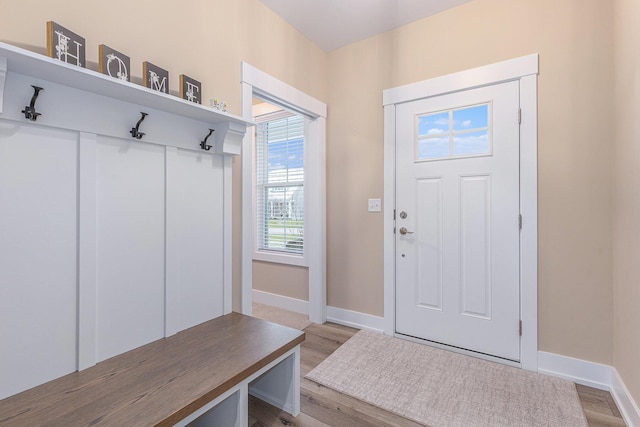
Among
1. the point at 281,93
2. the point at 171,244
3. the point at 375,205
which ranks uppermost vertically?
the point at 281,93

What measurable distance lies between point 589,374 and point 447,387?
2.91ft

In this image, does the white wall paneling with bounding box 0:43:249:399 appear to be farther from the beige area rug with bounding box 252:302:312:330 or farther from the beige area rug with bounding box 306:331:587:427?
the beige area rug with bounding box 252:302:312:330

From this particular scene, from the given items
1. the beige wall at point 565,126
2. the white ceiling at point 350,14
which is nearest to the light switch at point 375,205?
the beige wall at point 565,126

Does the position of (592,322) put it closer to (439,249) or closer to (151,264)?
(439,249)

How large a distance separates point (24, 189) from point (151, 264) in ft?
1.83

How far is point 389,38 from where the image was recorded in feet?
8.24

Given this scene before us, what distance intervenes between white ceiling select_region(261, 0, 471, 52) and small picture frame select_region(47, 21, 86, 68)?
4.78ft

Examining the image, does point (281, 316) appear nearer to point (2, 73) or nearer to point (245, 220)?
point (245, 220)

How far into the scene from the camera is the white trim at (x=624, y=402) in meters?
1.42

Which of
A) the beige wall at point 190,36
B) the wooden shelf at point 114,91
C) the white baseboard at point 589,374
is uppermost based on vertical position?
the beige wall at point 190,36

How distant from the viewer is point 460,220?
2213 mm

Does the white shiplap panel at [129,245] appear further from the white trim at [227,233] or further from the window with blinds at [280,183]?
the window with blinds at [280,183]

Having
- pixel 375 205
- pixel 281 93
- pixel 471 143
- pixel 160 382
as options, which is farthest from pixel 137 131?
pixel 471 143

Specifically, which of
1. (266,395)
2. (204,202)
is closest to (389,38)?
(204,202)
